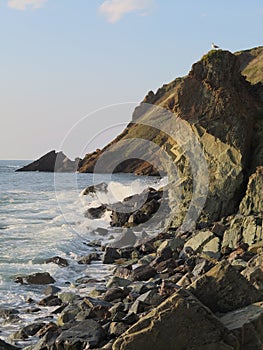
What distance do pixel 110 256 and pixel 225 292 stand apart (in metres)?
12.2

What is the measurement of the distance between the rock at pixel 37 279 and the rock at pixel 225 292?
30.2ft

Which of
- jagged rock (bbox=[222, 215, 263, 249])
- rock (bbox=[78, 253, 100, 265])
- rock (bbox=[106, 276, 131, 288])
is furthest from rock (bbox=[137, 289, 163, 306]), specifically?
rock (bbox=[78, 253, 100, 265])

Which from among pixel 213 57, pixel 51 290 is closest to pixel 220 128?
pixel 213 57

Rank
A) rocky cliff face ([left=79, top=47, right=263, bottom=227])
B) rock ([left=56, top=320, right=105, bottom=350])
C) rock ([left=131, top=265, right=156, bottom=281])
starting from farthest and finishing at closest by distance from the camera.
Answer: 1. rocky cliff face ([left=79, top=47, right=263, bottom=227])
2. rock ([left=131, top=265, right=156, bottom=281])
3. rock ([left=56, top=320, right=105, bottom=350])

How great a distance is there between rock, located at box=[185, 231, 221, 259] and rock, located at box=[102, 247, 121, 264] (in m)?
2.99

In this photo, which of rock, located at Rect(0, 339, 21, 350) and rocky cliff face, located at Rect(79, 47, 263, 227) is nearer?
rock, located at Rect(0, 339, 21, 350)

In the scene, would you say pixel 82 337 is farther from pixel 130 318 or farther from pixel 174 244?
pixel 174 244

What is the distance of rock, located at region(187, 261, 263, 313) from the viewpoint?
8.45 metres

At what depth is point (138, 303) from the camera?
11.2 metres

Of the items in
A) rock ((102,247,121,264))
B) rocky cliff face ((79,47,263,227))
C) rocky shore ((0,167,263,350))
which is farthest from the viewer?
rocky cliff face ((79,47,263,227))

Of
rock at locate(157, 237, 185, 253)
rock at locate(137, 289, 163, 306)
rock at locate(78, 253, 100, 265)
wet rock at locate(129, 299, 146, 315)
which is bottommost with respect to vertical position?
rock at locate(78, 253, 100, 265)

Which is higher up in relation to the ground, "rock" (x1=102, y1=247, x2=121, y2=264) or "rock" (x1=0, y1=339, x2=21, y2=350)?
"rock" (x1=102, y1=247, x2=121, y2=264)

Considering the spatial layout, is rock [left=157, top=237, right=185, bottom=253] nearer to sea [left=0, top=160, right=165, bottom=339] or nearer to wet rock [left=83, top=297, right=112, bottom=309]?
sea [left=0, top=160, right=165, bottom=339]

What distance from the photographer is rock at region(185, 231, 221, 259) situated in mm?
18562
